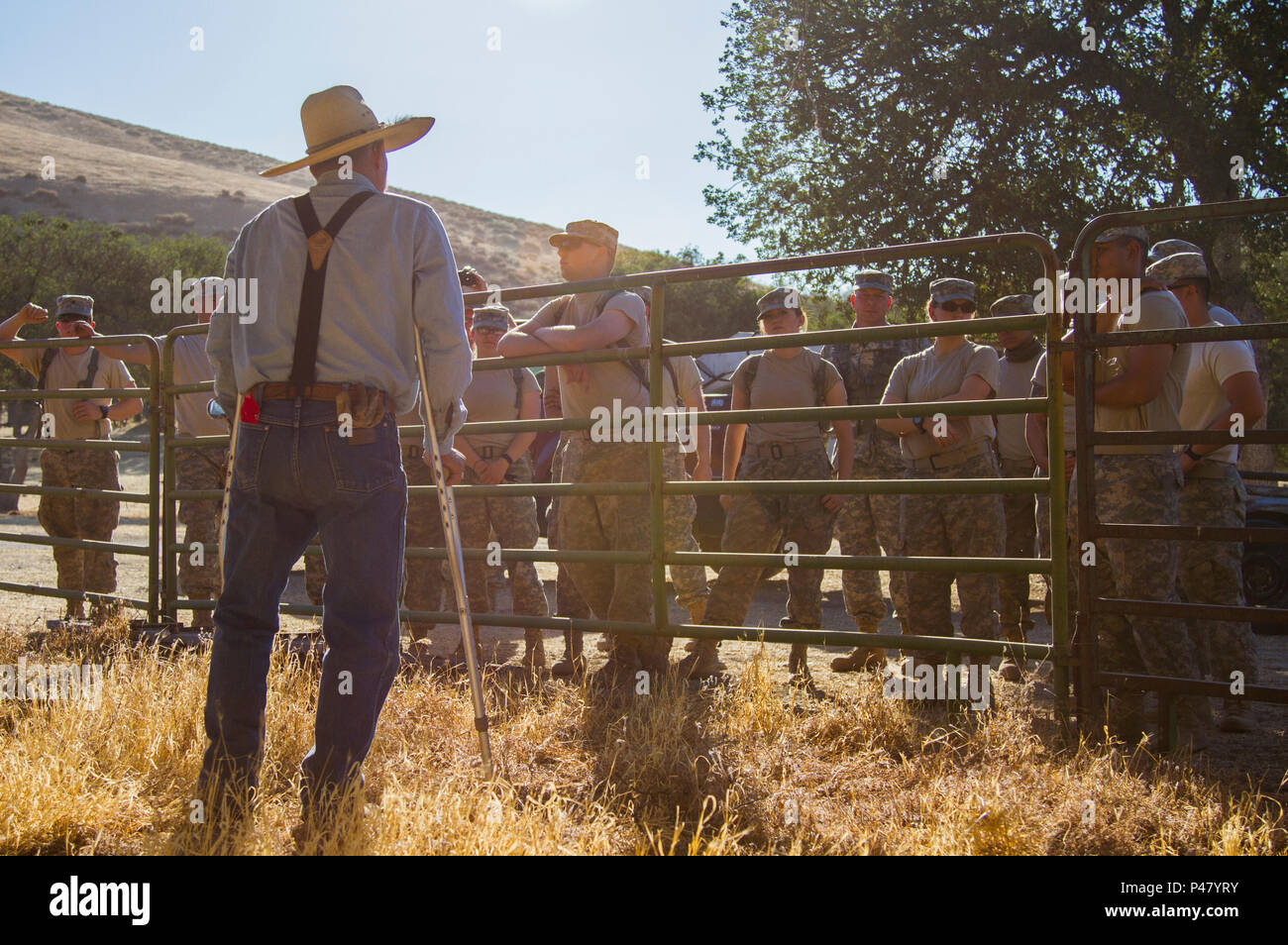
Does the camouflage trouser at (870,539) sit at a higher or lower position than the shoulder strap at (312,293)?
lower

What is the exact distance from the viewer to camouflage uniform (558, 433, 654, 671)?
529cm

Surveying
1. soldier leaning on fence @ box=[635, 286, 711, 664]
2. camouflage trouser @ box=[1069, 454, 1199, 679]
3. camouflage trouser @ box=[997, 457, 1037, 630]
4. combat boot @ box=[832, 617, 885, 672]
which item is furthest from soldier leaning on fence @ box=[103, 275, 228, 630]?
camouflage trouser @ box=[1069, 454, 1199, 679]

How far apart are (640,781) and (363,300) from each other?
1.78 meters

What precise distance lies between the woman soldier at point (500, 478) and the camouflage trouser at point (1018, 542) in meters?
2.87

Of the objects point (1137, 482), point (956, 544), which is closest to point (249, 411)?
point (1137, 482)

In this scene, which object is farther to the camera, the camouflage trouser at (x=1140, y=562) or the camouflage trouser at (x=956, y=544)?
the camouflage trouser at (x=956, y=544)

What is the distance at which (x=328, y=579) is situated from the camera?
3.44 meters

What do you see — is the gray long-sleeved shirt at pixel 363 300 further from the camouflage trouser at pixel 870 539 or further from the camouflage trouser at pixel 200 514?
the camouflage trouser at pixel 200 514

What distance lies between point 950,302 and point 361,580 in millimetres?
3770

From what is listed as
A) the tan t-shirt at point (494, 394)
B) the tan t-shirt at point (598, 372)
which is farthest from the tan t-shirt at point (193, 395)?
the tan t-shirt at point (598, 372)

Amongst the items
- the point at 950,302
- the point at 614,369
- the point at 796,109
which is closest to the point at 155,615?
the point at 614,369

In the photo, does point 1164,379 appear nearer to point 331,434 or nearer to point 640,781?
point 640,781

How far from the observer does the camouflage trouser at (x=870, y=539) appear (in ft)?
20.3

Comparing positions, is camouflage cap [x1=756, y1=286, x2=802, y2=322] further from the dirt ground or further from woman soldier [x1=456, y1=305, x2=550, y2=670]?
the dirt ground
